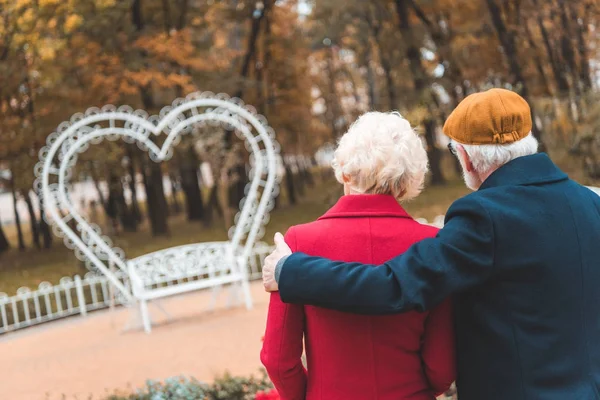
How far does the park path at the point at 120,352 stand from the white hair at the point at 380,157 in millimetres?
4003

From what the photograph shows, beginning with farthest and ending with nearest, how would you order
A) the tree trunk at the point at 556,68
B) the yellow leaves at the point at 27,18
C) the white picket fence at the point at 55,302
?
the tree trunk at the point at 556,68
the yellow leaves at the point at 27,18
the white picket fence at the point at 55,302

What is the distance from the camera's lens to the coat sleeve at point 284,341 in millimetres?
1935

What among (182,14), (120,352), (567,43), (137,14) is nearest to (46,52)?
(137,14)

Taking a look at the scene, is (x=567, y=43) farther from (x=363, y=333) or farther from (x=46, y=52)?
(x=363, y=333)

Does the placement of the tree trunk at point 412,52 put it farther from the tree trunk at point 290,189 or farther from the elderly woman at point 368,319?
the elderly woman at point 368,319

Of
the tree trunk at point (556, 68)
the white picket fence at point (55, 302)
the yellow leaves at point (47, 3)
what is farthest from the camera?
the tree trunk at point (556, 68)

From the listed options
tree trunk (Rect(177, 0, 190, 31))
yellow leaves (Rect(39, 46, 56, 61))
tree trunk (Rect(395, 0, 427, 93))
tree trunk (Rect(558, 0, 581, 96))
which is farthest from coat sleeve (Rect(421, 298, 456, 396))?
tree trunk (Rect(395, 0, 427, 93))

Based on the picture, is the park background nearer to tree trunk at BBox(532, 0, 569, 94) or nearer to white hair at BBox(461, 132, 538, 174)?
tree trunk at BBox(532, 0, 569, 94)

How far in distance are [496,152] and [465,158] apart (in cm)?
10

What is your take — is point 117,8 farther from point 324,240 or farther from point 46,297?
point 324,240

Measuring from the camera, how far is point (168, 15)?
779 inches

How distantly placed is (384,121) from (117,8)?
57.1 feet

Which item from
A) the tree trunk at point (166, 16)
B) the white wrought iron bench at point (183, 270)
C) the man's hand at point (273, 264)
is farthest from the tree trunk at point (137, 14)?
the man's hand at point (273, 264)

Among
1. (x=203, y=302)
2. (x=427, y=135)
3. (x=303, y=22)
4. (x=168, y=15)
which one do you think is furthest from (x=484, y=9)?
(x=203, y=302)
